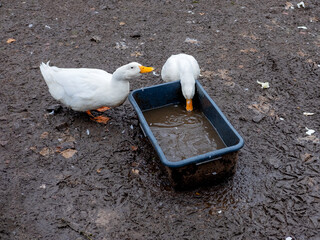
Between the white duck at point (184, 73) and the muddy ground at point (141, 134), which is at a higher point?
the white duck at point (184, 73)

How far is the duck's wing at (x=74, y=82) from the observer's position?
133 inches

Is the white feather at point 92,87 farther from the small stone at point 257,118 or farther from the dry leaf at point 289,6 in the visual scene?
the dry leaf at point 289,6

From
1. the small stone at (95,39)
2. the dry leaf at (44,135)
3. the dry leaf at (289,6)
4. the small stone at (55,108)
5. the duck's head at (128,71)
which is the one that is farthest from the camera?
the dry leaf at (289,6)

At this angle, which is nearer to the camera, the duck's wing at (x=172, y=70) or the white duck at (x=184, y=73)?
the white duck at (x=184, y=73)

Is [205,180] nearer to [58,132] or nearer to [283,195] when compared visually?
[283,195]

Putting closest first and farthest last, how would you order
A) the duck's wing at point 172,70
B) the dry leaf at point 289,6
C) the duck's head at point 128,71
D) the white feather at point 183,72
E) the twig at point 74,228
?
the twig at point 74,228
the duck's head at point 128,71
the white feather at point 183,72
the duck's wing at point 172,70
the dry leaf at point 289,6

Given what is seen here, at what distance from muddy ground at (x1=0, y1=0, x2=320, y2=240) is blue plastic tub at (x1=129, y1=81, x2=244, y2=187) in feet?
0.59

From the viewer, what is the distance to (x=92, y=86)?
338 cm

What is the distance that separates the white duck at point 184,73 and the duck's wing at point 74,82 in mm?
690

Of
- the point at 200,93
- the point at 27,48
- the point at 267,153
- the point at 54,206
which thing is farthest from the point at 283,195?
the point at 27,48

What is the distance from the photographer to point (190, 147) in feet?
10.3

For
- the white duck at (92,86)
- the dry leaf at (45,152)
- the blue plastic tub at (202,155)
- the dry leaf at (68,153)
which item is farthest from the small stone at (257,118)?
the dry leaf at (45,152)

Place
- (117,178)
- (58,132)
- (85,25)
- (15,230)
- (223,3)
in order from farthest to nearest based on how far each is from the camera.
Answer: (223,3)
(85,25)
(58,132)
(117,178)
(15,230)

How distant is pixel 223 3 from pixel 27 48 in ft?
11.6
